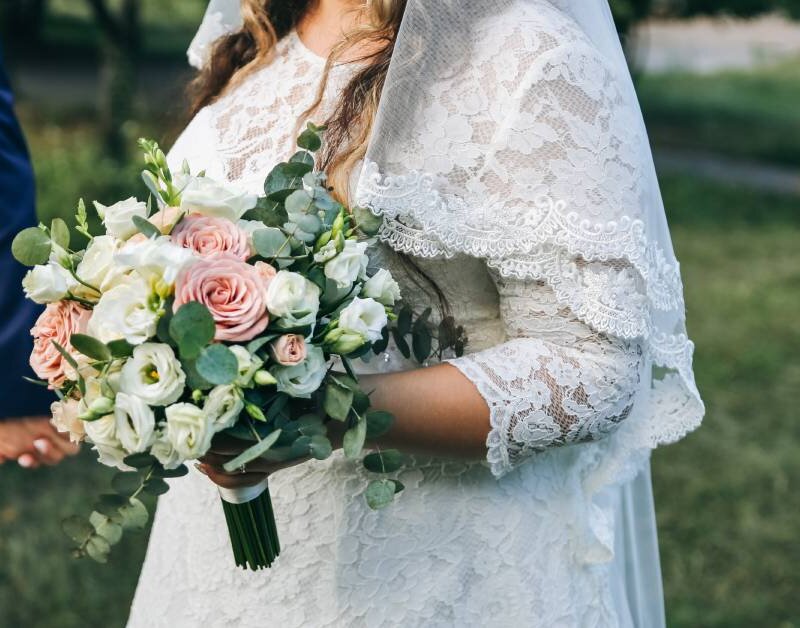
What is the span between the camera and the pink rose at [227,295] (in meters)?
1.43

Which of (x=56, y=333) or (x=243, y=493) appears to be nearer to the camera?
(x=56, y=333)

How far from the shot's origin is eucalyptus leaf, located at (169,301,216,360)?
4.60ft

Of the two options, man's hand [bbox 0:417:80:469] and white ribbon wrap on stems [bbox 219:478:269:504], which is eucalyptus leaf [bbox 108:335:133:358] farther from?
man's hand [bbox 0:417:80:469]

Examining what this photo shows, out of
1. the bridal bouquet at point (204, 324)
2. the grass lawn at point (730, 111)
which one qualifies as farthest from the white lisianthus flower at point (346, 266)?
the grass lawn at point (730, 111)

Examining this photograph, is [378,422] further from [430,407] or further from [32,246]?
[32,246]

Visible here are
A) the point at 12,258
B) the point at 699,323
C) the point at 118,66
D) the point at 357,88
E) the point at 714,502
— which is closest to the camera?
the point at 357,88

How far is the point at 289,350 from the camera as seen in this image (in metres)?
1.46

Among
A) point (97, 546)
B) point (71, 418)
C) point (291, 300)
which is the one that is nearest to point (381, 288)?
point (291, 300)

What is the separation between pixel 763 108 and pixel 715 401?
12079mm

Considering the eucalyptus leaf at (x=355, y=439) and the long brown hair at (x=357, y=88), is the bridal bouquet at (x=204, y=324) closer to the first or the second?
the eucalyptus leaf at (x=355, y=439)

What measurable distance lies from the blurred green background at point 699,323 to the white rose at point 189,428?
1.24m

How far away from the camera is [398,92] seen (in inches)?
67.3

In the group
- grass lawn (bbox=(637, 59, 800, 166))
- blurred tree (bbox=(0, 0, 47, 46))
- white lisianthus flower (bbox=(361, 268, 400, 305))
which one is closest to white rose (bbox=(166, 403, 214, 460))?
white lisianthus flower (bbox=(361, 268, 400, 305))

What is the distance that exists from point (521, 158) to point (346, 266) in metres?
0.34
